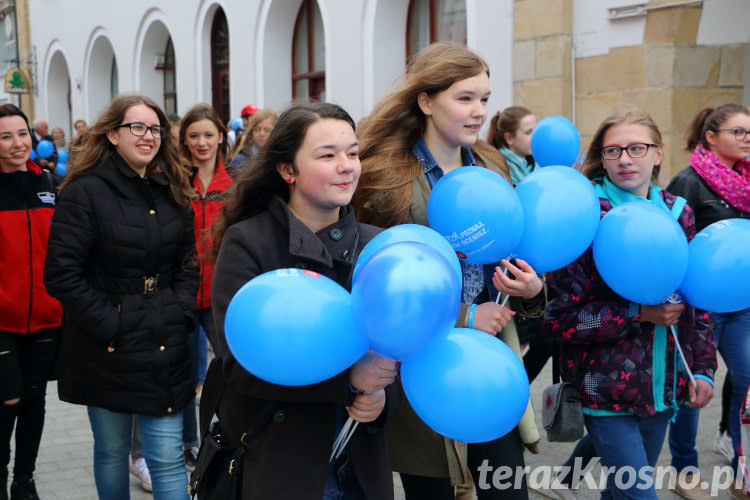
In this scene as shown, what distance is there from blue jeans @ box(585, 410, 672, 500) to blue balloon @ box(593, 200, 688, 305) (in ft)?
1.50

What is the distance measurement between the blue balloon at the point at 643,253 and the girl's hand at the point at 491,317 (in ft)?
1.44

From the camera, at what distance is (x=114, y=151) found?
345 cm

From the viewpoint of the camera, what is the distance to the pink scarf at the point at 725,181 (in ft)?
14.1

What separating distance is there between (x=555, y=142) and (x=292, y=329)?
3181mm

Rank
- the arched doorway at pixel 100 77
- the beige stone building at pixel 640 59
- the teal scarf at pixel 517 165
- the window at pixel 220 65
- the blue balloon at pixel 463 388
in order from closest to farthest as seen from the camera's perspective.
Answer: the blue balloon at pixel 463 388
the teal scarf at pixel 517 165
the beige stone building at pixel 640 59
the window at pixel 220 65
the arched doorway at pixel 100 77

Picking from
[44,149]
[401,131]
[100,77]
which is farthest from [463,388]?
[100,77]

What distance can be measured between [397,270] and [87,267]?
6.86 feet

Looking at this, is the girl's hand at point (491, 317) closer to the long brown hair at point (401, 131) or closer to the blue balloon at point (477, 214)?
the blue balloon at point (477, 214)

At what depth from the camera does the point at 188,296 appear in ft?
11.4

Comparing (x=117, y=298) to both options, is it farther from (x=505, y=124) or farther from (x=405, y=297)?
(x=505, y=124)

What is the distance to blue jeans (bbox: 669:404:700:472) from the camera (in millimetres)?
3955

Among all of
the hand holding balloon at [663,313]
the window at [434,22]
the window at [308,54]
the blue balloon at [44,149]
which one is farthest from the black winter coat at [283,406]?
the blue balloon at [44,149]

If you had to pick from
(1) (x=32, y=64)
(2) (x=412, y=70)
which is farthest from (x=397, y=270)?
(1) (x=32, y=64)

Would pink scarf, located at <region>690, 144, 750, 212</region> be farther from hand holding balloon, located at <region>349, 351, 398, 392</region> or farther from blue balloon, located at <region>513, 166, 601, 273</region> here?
hand holding balloon, located at <region>349, 351, 398, 392</region>
